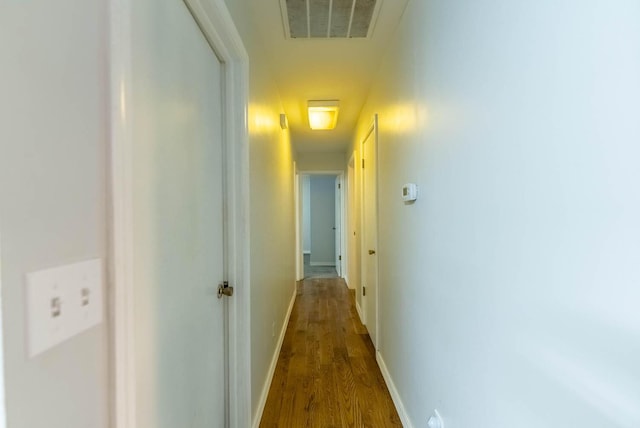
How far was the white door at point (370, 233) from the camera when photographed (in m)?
2.69

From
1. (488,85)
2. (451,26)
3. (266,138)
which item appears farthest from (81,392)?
(266,138)

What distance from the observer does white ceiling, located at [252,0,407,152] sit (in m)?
1.84

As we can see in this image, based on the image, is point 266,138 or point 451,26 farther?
point 266,138

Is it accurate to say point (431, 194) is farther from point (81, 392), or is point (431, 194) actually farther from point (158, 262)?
point (81, 392)

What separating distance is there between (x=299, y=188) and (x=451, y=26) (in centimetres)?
438

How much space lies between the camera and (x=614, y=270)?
1.79 feet

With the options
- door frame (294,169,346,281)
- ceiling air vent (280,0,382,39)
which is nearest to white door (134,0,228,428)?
ceiling air vent (280,0,382,39)

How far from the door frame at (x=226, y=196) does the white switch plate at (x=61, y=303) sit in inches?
1.5

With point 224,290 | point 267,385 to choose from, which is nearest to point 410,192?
point 224,290

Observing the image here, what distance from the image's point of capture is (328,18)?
1819 millimetres

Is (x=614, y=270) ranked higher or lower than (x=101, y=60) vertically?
lower

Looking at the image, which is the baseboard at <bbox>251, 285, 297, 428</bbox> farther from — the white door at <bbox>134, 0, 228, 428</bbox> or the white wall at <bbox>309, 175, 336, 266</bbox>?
the white wall at <bbox>309, 175, 336, 266</bbox>

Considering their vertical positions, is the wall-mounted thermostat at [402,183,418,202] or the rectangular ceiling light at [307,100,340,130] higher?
the rectangular ceiling light at [307,100,340,130]

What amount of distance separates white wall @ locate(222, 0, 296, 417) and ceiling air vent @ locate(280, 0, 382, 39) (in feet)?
0.76
